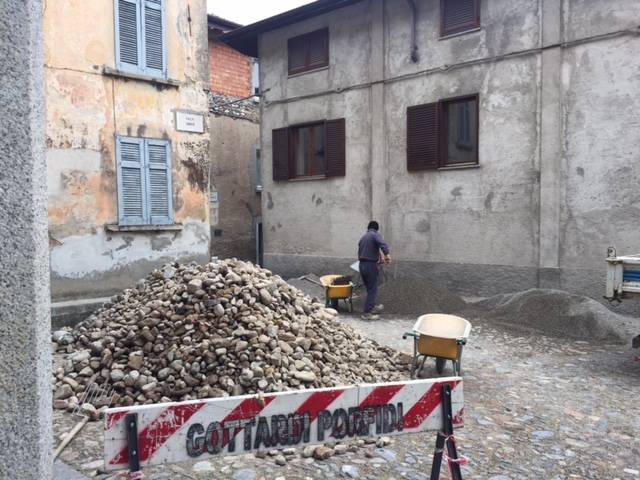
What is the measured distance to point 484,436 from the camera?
4.56 meters

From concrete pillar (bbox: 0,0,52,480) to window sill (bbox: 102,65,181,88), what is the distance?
749 cm

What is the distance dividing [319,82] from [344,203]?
11.4ft

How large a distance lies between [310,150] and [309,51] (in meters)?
2.78

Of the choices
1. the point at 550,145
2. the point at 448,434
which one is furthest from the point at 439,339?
the point at 550,145

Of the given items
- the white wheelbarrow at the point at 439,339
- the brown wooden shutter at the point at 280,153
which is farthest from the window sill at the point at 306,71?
the white wheelbarrow at the point at 439,339

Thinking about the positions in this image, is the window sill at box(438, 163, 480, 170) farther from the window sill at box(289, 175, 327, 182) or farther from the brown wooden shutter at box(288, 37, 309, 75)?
the brown wooden shutter at box(288, 37, 309, 75)

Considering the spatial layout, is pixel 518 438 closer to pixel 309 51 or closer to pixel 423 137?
pixel 423 137

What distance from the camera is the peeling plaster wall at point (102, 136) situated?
27.3 ft

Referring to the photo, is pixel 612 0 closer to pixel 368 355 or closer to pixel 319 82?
pixel 319 82

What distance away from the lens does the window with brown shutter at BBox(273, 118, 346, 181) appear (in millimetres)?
14070

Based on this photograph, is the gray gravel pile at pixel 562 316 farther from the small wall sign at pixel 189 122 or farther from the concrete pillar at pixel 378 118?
the small wall sign at pixel 189 122

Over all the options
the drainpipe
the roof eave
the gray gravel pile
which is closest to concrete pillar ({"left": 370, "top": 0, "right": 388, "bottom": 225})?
the roof eave

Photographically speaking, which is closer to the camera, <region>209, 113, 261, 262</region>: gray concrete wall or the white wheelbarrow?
the white wheelbarrow

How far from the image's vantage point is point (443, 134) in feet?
39.9
